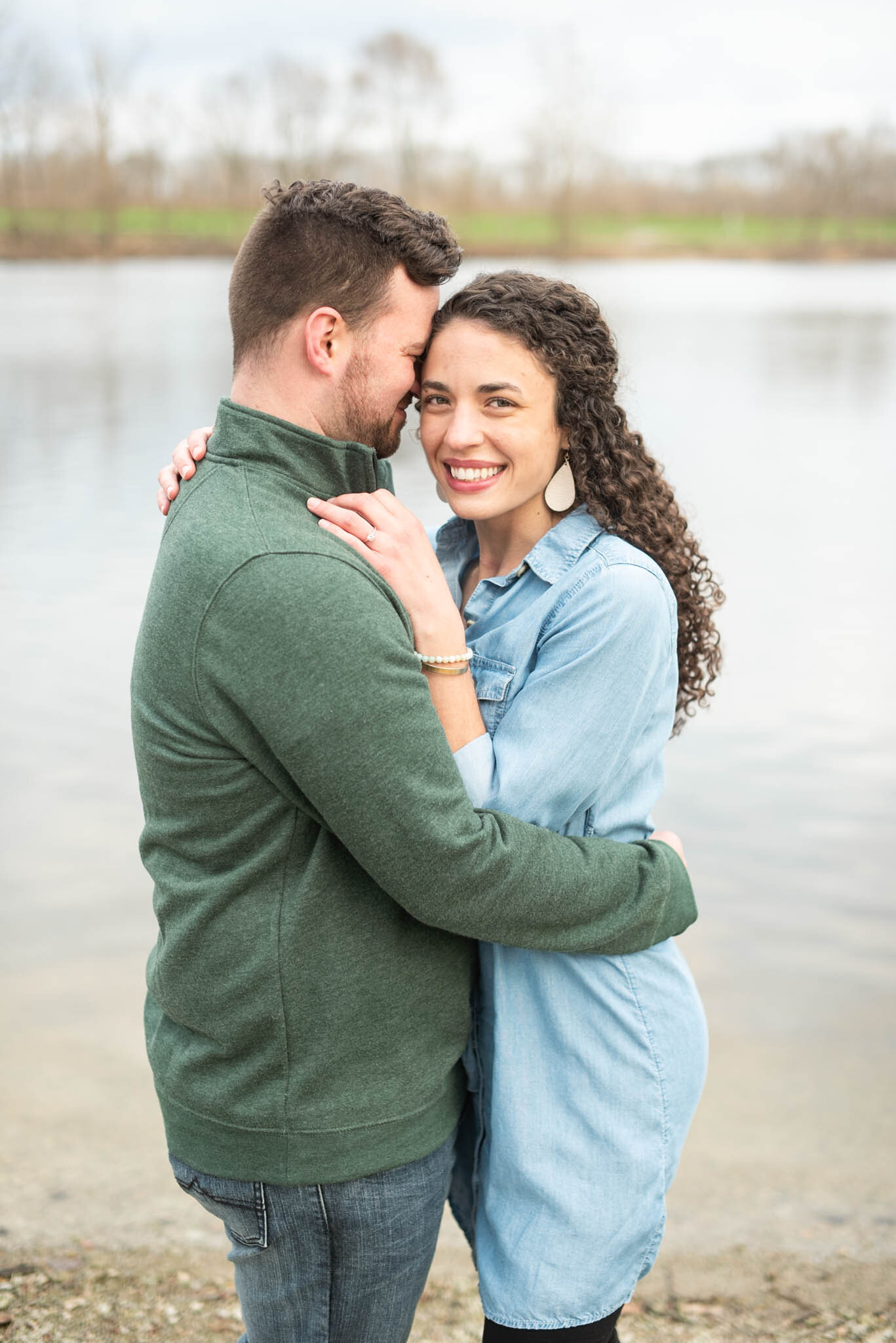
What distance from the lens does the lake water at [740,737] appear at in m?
3.93

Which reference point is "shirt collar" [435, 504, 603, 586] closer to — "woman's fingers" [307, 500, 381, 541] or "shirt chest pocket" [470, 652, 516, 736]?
"shirt chest pocket" [470, 652, 516, 736]

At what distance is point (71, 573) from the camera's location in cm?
928

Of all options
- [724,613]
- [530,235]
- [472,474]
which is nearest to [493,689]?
[472,474]

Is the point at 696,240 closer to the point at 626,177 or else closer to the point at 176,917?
the point at 626,177

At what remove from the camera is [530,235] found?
36.5 metres

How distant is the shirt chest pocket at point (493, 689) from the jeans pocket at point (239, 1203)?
65 cm

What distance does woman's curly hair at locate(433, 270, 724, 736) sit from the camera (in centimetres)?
172

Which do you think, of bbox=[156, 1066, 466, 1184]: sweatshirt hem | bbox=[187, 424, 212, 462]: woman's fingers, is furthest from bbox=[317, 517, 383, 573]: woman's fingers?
bbox=[156, 1066, 466, 1184]: sweatshirt hem

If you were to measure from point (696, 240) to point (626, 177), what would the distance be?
142 inches

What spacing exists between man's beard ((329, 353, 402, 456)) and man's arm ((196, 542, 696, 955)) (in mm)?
265

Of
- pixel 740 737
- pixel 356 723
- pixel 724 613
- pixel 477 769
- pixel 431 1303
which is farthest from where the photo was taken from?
pixel 724 613

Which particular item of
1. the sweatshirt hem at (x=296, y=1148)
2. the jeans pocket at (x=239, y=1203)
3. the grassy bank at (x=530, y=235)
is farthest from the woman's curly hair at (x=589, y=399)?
the grassy bank at (x=530, y=235)

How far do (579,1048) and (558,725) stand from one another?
461 millimetres

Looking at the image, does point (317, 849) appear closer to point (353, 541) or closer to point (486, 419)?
point (353, 541)
